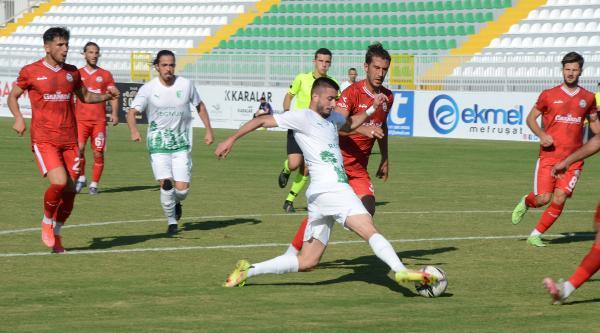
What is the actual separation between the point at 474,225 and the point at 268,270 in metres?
5.72

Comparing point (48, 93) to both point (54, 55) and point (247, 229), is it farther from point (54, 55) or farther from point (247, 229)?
point (247, 229)

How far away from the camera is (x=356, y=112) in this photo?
10.9 metres

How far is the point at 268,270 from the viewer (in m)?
9.49

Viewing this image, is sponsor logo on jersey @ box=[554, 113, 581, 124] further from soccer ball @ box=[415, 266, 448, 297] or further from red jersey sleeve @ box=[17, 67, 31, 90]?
red jersey sleeve @ box=[17, 67, 31, 90]

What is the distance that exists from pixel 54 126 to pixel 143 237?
78.9 inches

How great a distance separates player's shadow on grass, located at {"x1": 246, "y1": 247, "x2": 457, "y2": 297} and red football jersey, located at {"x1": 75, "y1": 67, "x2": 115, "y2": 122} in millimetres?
8298

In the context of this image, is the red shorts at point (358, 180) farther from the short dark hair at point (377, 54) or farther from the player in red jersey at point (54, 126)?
the player in red jersey at point (54, 126)

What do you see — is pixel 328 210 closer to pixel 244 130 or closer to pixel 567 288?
pixel 244 130

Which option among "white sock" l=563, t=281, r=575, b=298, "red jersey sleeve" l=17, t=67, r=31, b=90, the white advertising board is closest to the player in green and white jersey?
"red jersey sleeve" l=17, t=67, r=31, b=90

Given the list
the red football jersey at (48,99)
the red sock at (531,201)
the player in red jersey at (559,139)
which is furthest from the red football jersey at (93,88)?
the player in red jersey at (559,139)

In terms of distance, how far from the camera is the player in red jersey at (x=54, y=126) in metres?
11.6

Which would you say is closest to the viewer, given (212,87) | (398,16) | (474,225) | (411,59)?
(474,225)

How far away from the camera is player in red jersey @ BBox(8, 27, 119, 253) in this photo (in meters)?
11.6

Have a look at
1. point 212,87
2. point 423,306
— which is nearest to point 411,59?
point 212,87
